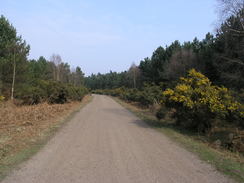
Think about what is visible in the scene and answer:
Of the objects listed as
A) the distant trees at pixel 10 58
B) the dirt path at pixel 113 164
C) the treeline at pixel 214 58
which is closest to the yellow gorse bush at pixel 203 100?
the treeline at pixel 214 58

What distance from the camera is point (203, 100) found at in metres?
9.22

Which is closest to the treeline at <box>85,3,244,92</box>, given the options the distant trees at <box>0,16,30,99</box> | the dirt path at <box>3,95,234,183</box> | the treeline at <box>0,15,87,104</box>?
the dirt path at <box>3,95,234,183</box>

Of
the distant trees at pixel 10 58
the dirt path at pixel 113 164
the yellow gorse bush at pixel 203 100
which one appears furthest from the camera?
the distant trees at pixel 10 58

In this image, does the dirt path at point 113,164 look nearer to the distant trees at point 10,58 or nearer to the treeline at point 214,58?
the treeline at point 214,58

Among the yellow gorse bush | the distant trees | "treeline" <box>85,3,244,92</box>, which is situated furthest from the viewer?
the distant trees

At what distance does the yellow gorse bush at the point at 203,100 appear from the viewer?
891 centimetres

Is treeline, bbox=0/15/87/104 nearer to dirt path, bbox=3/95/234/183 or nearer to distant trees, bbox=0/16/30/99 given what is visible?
distant trees, bbox=0/16/30/99

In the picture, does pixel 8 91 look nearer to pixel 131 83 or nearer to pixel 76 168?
Result: pixel 76 168

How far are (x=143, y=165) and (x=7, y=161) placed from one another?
357cm

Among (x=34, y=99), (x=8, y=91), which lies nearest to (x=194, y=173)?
(x=34, y=99)

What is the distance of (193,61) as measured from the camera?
95.1 ft

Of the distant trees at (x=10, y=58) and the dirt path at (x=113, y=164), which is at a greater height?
the distant trees at (x=10, y=58)

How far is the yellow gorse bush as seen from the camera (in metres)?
8.91

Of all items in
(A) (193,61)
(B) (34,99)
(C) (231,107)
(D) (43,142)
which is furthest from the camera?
(A) (193,61)
